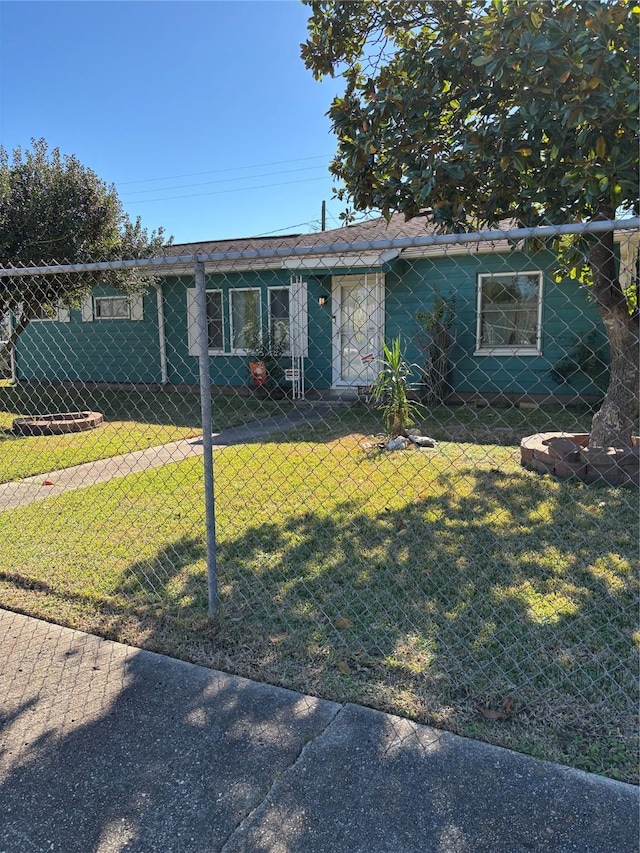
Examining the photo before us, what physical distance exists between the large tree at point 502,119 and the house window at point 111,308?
9.70 metres

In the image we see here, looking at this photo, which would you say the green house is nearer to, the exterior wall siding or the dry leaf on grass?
the exterior wall siding

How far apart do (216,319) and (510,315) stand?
6.43 m

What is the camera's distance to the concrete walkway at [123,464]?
555 cm

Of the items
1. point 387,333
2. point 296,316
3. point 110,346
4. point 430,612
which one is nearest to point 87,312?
point 110,346

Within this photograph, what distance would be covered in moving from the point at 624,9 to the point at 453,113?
140 centimetres

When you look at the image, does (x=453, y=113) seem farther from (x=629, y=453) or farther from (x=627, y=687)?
(x=627, y=687)

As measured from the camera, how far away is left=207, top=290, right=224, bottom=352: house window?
42.7 feet

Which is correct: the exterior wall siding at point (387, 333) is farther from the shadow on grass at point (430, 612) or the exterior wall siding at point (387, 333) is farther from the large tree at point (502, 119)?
the shadow on grass at point (430, 612)

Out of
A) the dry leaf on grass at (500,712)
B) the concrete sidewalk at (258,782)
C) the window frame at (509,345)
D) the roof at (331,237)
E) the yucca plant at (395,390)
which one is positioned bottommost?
the concrete sidewalk at (258,782)

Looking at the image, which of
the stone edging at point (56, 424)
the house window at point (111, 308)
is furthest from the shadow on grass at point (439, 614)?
the house window at point (111, 308)

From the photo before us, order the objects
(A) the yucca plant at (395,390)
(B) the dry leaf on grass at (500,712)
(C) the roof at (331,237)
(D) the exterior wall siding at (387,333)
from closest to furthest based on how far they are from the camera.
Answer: (B) the dry leaf on grass at (500,712), (A) the yucca plant at (395,390), (D) the exterior wall siding at (387,333), (C) the roof at (331,237)

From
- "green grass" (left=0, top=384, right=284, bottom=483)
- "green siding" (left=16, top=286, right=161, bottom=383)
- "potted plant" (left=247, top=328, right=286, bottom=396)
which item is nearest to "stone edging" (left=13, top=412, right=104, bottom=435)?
"green grass" (left=0, top=384, right=284, bottom=483)

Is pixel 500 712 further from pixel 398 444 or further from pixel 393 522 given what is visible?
pixel 398 444

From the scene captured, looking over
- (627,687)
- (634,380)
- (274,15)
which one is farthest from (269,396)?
(627,687)
